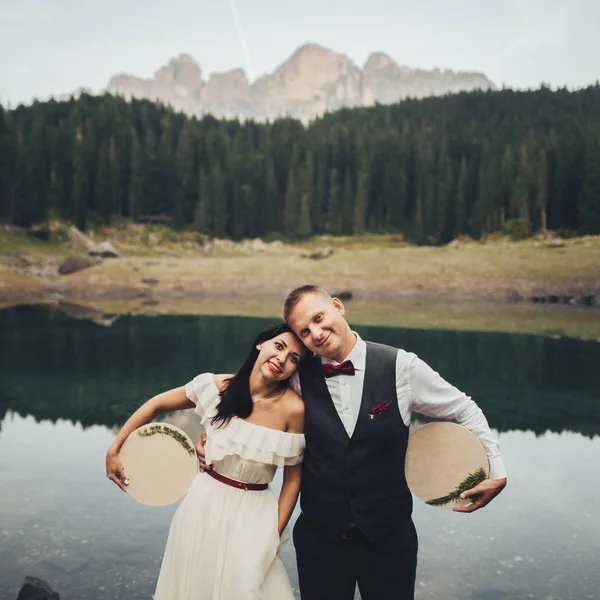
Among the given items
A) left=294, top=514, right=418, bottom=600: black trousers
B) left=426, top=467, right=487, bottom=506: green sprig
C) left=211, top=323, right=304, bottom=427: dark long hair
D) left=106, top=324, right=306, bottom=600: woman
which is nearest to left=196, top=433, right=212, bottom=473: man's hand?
left=106, top=324, right=306, bottom=600: woman

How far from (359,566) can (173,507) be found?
5611 mm

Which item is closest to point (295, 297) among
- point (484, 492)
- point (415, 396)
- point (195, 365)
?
point (415, 396)

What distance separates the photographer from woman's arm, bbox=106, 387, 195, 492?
387cm

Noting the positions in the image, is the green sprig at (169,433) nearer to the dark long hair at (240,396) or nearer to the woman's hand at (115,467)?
the woman's hand at (115,467)

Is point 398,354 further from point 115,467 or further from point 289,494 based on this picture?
point 115,467

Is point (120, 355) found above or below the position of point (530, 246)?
below

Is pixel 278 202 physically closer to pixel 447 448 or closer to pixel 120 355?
pixel 120 355

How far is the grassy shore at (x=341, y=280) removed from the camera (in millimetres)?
40500

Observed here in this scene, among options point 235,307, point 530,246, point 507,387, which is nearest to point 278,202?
point 530,246

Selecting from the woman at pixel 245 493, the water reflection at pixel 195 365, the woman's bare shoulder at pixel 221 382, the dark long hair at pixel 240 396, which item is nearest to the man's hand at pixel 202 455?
→ the woman at pixel 245 493

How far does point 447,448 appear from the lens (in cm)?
372

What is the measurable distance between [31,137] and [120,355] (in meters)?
60.6

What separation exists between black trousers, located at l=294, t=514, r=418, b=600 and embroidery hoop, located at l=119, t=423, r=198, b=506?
2.94ft

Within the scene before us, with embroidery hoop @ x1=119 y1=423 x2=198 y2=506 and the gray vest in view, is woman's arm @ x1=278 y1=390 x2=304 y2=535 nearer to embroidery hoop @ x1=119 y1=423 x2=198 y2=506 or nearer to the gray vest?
the gray vest
